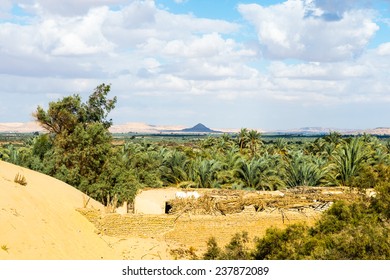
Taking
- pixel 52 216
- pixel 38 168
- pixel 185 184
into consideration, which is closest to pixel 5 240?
pixel 52 216

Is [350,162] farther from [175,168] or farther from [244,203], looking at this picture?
[244,203]

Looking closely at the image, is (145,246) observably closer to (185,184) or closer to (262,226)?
(262,226)

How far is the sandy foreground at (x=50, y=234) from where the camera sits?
50.8 feet

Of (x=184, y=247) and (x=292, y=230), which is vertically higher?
(x=292, y=230)

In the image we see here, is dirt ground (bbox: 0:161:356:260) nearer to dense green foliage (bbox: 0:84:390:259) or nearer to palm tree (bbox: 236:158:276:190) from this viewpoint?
dense green foliage (bbox: 0:84:390:259)

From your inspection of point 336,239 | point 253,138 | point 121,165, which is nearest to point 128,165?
point 121,165

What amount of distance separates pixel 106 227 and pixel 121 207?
1001cm

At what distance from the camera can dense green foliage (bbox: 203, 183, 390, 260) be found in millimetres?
11914

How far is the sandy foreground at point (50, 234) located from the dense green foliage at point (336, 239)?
9.82ft

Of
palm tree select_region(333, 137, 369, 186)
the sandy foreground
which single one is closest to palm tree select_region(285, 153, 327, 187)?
palm tree select_region(333, 137, 369, 186)

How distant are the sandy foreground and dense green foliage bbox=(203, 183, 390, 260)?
9.82 ft

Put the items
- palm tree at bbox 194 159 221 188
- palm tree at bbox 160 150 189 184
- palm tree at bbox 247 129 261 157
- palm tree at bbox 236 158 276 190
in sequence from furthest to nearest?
palm tree at bbox 247 129 261 157
palm tree at bbox 160 150 189 184
palm tree at bbox 194 159 221 188
palm tree at bbox 236 158 276 190

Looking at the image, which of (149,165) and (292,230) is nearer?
(292,230)

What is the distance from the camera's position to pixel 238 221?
19.3m
